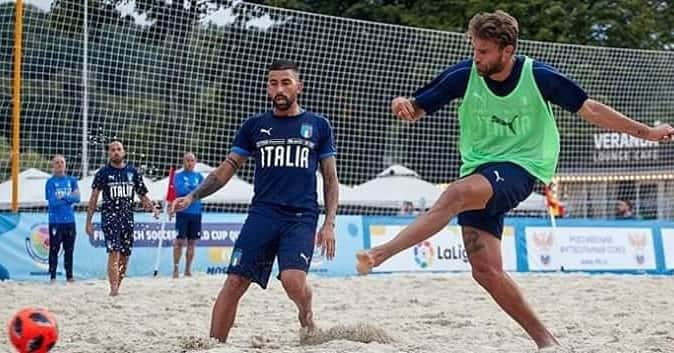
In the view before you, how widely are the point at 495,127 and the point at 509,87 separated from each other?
0.20 metres

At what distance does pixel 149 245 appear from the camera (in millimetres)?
14328

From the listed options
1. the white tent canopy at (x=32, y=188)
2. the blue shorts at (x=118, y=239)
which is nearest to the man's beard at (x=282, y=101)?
the blue shorts at (x=118, y=239)

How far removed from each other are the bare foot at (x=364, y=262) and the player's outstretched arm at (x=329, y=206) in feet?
4.82

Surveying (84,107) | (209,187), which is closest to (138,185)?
(84,107)

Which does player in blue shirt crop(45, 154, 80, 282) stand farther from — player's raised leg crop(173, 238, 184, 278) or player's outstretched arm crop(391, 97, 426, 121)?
player's outstretched arm crop(391, 97, 426, 121)

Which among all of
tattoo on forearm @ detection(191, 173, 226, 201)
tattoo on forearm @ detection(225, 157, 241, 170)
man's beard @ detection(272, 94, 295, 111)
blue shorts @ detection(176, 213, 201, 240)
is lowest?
blue shorts @ detection(176, 213, 201, 240)

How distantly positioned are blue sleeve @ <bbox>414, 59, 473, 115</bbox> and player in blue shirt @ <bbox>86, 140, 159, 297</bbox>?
5.84 meters

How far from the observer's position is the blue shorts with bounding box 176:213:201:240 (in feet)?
43.8

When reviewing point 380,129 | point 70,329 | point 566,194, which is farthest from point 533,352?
point 566,194

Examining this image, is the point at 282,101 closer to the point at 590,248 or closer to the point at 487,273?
the point at 487,273

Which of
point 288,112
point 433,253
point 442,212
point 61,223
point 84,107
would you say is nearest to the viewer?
point 442,212

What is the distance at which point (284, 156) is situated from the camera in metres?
5.85

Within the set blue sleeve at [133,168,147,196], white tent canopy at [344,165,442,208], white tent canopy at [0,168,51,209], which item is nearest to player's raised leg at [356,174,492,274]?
blue sleeve at [133,168,147,196]

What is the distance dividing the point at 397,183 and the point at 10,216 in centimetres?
1029
